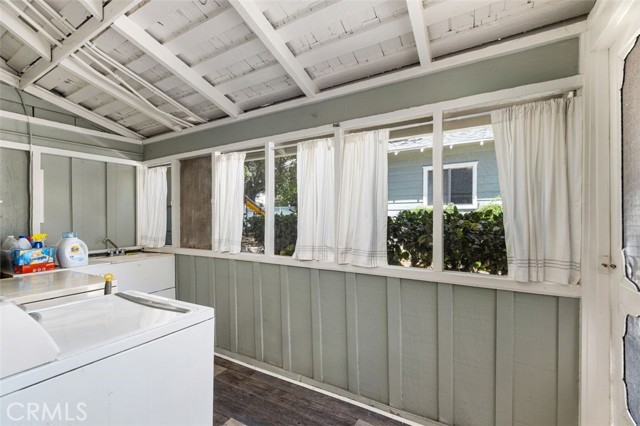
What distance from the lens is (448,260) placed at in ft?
6.24

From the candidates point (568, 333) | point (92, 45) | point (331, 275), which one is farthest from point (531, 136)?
point (92, 45)

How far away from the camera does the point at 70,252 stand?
2.55 m

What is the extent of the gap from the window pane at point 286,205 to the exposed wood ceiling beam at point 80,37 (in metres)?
1.43

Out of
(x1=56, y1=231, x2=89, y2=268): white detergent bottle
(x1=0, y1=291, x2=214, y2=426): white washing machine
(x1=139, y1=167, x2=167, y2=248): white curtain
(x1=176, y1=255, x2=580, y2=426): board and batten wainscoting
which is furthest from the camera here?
(x1=139, y1=167, x2=167, y2=248): white curtain

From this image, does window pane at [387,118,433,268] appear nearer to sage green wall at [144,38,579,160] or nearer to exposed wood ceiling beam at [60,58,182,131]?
sage green wall at [144,38,579,160]

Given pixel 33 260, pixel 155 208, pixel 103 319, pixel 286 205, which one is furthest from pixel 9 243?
pixel 286 205

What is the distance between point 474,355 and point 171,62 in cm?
289

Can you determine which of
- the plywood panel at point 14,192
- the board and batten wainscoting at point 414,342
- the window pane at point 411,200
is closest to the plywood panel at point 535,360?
the board and batten wainscoting at point 414,342

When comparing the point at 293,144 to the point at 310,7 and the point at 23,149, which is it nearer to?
the point at 310,7

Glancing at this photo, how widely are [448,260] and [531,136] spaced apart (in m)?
0.87

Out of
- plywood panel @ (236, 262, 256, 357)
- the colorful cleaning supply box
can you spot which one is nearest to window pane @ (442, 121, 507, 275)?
plywood panel @ (236, 262, 256, 357)

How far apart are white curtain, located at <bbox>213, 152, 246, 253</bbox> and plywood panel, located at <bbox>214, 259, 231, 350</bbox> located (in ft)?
0.65

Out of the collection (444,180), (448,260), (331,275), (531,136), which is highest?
(531,136)

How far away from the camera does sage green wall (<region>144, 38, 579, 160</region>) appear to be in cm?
157
